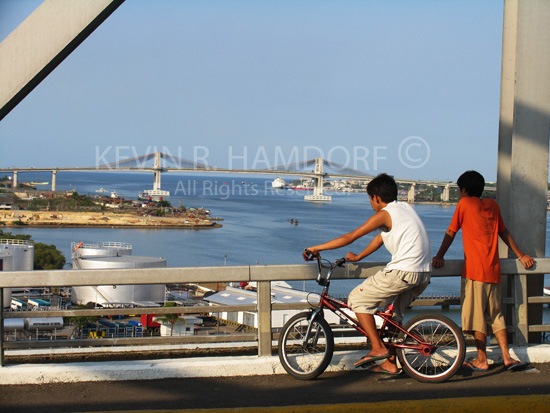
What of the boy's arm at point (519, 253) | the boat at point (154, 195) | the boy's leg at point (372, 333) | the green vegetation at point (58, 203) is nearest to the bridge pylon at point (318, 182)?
the boat at point (154, 195)

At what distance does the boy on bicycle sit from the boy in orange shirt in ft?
1.39

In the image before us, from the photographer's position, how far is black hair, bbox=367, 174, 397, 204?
3.71m

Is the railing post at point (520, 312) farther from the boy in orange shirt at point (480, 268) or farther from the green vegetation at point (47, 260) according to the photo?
the green vegetation at point (47, 260)

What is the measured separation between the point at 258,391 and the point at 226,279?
69 cm

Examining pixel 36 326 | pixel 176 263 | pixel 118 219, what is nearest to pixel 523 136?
pixel 36 326

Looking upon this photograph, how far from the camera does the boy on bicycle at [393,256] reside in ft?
11.8

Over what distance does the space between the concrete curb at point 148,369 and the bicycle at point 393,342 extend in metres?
0.18

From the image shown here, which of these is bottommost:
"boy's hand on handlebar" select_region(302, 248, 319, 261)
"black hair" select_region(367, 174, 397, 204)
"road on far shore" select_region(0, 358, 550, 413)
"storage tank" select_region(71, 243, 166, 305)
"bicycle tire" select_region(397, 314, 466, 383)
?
"storage tank" select_region(71, 243, 166, 305)

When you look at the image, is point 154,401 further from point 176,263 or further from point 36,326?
point 176,263

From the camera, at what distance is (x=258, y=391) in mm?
3545

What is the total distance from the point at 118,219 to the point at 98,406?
8906cm

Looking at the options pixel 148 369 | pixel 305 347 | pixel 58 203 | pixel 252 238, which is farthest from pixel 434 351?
pixel 58 203

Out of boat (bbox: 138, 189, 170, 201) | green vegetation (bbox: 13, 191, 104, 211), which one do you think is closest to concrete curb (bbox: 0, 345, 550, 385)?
green vegetation (bbox: 13, 191, 104, 211)

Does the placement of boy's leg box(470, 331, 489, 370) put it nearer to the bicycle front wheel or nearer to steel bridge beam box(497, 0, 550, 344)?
steel bridge beam box(497, 0, 550, 344)
